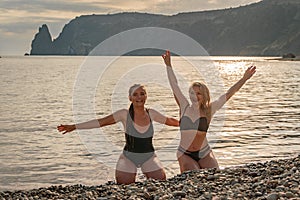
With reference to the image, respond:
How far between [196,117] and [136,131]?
1.58m

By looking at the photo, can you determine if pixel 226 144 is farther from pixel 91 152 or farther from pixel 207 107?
pixel 207 107

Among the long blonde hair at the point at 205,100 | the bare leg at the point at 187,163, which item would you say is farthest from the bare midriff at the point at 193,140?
the long blonde hair at the point at 205,100

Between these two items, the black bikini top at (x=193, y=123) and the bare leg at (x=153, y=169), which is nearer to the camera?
the black bikini top at (x=193, y=123)

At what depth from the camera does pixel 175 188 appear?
1048cm

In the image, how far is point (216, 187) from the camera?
33.0ft

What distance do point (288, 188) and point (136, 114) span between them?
479 centimetres

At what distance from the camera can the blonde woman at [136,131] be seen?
484 inches

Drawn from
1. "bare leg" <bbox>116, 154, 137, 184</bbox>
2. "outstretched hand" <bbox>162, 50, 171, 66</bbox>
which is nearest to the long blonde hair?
"outstretched hand" <bbox>162, 50, 171, 66</bbox>

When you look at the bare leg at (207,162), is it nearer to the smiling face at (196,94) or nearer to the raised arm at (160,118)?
the raised arm at (160,118)

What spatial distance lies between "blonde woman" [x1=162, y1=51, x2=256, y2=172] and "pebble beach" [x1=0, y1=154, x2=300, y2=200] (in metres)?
1.12

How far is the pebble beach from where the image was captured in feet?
29.9

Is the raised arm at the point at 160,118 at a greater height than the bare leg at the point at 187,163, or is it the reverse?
the raised arm at the point at 160,118

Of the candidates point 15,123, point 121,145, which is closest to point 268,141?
point 121,145

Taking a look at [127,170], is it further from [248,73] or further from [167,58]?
[248,73]
